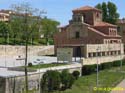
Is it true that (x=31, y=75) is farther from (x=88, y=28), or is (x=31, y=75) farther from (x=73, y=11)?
(x=73, y=11)

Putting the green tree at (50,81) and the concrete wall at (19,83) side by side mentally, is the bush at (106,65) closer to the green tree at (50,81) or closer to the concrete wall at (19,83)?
the concrete wall at (19,83)

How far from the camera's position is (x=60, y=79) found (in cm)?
3834

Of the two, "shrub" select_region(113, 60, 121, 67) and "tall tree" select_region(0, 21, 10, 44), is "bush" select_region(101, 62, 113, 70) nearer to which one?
"shrub" select_region(113, 60, 121, 67)

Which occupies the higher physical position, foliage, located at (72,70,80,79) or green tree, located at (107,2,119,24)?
green tree, located at (107,2,119,24)

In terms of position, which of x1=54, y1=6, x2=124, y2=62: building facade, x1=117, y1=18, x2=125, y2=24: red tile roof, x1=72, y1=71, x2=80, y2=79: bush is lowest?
x1=72, y1=71, x2=80, y2=79: bush

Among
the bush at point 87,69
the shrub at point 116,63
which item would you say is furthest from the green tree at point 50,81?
the shrub at point 116,63

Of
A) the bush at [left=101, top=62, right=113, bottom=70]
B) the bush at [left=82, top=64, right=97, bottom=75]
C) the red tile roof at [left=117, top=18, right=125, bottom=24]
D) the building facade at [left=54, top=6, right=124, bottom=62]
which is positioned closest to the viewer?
the bush at [left=82, top=64, right=97, bottom=75]

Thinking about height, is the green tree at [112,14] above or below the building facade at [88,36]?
above

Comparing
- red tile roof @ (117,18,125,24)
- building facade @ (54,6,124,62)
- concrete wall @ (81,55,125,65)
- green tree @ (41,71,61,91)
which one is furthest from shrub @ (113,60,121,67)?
red tile roof @ (117,18,125,24)

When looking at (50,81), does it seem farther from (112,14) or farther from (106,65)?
(112,14)

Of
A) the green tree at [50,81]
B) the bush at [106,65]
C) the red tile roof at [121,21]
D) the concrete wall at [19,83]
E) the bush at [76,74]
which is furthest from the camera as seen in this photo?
the red tile roof at [121,21]

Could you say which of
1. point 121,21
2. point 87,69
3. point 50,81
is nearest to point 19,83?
point 50,81

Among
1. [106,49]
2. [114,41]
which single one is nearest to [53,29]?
[114,41]

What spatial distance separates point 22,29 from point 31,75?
6.74 metres
